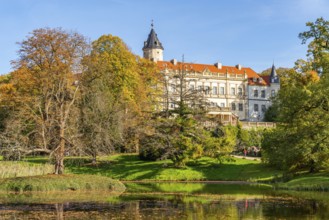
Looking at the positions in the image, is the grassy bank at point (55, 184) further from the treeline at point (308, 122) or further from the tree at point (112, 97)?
the treeline at point (308, 122)

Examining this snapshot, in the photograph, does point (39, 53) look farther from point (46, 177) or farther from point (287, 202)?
point (287, 202)

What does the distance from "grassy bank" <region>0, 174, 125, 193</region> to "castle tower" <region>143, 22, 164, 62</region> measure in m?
59.0

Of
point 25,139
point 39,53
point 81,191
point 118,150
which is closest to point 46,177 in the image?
point 81,191

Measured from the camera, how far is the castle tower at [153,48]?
86.1 metres

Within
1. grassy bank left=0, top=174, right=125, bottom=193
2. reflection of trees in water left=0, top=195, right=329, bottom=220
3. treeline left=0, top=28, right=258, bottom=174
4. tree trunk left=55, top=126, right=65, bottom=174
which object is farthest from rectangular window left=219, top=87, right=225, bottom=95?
reflection of trees in water left=0, top=195, right=329, bottom=220

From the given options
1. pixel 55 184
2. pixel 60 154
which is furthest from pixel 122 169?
pixel 55 184

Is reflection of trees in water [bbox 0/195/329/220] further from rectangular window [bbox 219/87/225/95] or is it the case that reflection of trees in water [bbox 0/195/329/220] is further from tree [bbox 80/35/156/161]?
rectangular window [bbox 219/87/225/95]

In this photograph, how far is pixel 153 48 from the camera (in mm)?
86125

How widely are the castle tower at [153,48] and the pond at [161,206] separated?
2421 inches

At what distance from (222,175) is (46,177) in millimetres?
17557

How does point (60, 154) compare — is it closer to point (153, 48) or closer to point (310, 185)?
point (310, 185)

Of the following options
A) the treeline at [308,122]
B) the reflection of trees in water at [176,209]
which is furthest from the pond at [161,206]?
the treeline at [308,122]

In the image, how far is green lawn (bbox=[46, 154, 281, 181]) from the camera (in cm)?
3994

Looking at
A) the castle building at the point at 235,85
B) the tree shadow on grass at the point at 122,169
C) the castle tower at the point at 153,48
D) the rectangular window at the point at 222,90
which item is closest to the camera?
the tree shadow on grass at the point at 122,169
